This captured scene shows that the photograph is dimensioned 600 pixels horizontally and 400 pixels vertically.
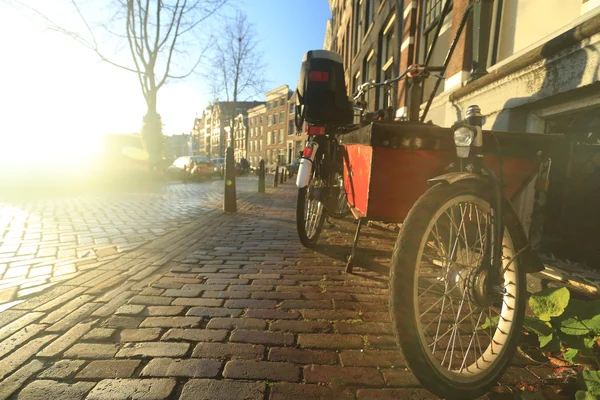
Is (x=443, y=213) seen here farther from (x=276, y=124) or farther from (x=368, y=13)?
(x=276, y=124)

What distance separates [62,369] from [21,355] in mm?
301

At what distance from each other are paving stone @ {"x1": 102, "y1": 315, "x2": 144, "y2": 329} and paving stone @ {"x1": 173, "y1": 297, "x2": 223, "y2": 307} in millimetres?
281

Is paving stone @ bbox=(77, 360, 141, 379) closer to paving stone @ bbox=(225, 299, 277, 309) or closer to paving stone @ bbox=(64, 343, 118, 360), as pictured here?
paving stone @ bbox=(64, 343, 118, 360)

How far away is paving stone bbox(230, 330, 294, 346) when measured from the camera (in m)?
1.76

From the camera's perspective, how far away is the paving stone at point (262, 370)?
1478 millimetres

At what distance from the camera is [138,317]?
201 cm

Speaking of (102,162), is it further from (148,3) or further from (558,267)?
(558,267)

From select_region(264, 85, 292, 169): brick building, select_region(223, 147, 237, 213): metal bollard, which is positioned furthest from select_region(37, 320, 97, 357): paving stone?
select_region(264, 85, 292, 169): brick building

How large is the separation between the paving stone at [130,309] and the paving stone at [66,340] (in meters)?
0.16

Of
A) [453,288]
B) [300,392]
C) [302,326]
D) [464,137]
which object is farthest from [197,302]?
[464,137]

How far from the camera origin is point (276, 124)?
181 feet

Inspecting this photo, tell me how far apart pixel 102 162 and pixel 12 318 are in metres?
9.69

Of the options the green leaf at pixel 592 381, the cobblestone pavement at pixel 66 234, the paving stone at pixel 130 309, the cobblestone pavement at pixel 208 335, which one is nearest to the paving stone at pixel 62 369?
the cobblestone pavement at pixel 208 335

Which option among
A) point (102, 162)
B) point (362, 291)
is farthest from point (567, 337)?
point (102, 162)
